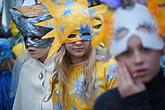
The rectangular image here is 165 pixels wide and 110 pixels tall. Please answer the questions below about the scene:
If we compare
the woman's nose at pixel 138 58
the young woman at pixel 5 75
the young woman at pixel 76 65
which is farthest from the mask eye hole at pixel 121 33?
the young woman at pixel 5 75

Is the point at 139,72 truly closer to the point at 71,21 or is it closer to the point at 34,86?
the point at 71,21

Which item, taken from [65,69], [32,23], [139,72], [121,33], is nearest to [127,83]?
[139,72]

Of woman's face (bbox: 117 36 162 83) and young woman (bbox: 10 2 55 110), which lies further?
young woman (bbox: 10 2 55 110)

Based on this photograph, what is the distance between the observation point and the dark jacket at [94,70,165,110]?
2377 mm

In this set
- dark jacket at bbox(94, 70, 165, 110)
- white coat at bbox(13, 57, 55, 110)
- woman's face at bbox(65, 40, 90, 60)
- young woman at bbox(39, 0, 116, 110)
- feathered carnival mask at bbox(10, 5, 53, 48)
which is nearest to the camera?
dark jacket at bbox(94, 70, 165, 110)

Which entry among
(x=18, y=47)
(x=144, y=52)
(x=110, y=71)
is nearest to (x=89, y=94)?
(x=110, y=71)

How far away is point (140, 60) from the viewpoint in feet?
7.88

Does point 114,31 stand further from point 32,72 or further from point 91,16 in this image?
point 32,72

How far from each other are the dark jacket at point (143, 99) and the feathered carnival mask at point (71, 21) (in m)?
1.45

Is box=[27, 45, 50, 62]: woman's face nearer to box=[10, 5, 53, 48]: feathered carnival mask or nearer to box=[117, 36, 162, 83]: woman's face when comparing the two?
box=[10, 5, 53, 48]: feathered carnival mask

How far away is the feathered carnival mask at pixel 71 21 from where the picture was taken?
13.1 feet

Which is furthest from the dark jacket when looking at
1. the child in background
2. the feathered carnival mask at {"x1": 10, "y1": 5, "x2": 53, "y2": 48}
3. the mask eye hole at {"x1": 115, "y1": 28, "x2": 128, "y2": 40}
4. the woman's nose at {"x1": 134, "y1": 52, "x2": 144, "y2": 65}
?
the feathered carnival mask at {"x1": 10, "y1": 5, "x2": 53, "y2": 48}

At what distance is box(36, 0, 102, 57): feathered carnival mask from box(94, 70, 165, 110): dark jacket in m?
1.45

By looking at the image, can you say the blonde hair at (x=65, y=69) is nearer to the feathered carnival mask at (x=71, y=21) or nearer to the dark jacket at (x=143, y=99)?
the feathered carnival mask at (x=71, y=21)
